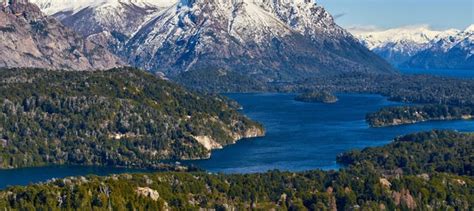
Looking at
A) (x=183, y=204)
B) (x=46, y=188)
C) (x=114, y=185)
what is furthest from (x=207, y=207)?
(x=46, y=188)

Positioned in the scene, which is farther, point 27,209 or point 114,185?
point 114,185

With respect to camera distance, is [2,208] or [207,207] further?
[207,207]

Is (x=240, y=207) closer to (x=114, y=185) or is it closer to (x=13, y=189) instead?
(x=114, y=185)

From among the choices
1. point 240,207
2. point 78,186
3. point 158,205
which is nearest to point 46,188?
point 78,186

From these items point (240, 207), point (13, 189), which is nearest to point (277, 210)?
point (240, 207)

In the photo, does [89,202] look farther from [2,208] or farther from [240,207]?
[240,207]

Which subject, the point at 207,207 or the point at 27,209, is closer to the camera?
the point at 27,209

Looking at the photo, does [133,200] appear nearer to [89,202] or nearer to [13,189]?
[89,202]
